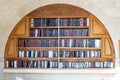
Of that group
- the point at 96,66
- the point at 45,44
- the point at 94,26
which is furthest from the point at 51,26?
the point at 96,66

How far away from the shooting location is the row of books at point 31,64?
599cm

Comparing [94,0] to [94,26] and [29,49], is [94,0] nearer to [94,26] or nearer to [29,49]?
[94,26]

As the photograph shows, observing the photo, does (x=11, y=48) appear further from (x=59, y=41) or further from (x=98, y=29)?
(x=98, y=29)

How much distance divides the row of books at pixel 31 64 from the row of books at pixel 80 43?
0.45 metres

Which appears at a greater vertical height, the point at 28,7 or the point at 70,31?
the point at 28,7

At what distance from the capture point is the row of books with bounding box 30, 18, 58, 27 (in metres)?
5.99

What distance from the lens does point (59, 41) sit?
5.96 meters

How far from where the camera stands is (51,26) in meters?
5.98

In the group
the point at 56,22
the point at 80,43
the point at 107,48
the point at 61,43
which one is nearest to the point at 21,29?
the point at 56,22

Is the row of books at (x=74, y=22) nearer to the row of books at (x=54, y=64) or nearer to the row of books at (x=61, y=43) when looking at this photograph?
the row of books at (x=61, y=43)

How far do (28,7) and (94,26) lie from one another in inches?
56.3

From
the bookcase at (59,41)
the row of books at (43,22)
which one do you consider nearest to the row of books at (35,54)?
the bookcase at (59,41)

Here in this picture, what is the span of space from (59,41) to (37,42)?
0.47 metres

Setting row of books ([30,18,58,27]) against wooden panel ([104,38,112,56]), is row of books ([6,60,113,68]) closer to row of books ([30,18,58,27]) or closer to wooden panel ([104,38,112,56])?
wooden panel ([104,38,112,56])
